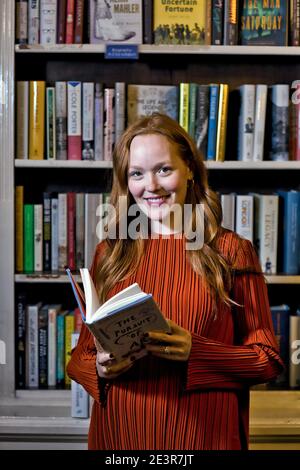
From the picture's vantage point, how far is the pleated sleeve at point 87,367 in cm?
131

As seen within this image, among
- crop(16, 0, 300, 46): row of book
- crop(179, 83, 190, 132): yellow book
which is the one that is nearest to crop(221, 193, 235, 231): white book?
crop(179, 83, 190, 132): yellow book

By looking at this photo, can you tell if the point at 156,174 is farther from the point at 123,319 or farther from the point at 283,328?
the point at 283,328

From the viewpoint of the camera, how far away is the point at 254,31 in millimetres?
2047

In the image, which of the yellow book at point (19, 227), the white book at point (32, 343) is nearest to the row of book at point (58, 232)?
the yellow book at point (19, 227)

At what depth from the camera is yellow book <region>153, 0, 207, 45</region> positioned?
6.66ft

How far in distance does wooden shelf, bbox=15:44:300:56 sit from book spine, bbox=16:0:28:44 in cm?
4

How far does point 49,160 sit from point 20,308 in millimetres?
452

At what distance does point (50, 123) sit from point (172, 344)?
1.03 m

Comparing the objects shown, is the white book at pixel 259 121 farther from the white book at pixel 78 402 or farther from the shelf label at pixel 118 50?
the white book at pixel 78 402

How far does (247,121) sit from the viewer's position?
2053mm

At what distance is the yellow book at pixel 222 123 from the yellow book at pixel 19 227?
1.95 ft

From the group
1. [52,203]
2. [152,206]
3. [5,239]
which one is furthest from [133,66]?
[152,206]

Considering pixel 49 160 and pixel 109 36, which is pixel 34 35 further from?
pixel 49 160

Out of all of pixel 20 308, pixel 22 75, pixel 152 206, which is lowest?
pixel 20 308
